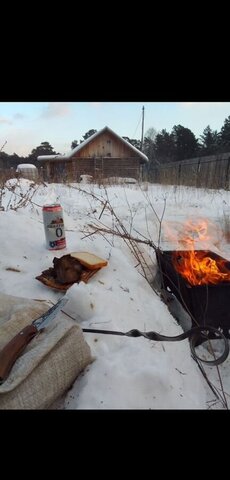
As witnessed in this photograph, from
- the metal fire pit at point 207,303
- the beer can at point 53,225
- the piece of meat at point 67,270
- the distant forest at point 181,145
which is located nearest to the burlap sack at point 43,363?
the piece of meat at point 67,270

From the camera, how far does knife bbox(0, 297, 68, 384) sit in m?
1.17

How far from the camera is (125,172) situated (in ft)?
68.7

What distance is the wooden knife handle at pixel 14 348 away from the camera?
1.16 metres

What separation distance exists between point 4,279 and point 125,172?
1965 centimetres

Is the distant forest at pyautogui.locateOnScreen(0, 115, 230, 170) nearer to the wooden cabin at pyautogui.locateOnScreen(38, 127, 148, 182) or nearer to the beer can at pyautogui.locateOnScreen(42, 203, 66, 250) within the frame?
the wooden cabin at pyautogui.locateOnScreen(38, 127, 148, 182)

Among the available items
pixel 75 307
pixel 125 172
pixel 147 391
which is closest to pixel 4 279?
pixel 75 307

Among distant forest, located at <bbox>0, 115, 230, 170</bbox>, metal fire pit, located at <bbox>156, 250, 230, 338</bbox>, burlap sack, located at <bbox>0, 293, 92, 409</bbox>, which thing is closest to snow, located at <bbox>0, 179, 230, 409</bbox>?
burlap sack, located at <bbox>0, 293, 92, 409</bbox>

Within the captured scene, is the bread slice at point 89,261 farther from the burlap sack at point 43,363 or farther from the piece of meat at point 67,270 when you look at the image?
the burlap sack at point 43,363

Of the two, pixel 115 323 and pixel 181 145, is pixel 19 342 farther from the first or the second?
pixel 181 145

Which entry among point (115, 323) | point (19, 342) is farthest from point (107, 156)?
point (19, 342)

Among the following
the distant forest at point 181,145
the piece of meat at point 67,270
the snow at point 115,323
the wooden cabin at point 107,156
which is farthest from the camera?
the distant forest at point 181,145

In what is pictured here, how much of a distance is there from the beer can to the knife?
4.04ft
